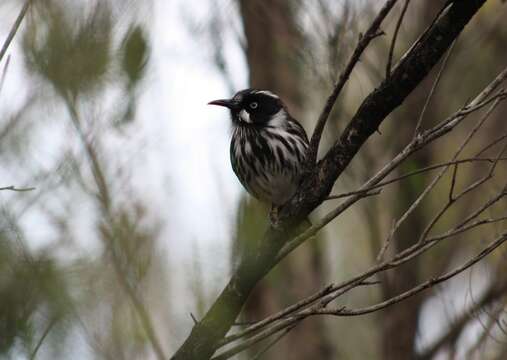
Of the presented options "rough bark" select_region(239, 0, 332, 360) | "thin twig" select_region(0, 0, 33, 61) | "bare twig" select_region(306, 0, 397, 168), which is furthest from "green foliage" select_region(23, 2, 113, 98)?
"rough bark" select_region(239, 0, 332, 360)

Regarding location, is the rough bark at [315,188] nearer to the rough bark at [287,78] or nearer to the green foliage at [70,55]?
the green foliage at [70,55]

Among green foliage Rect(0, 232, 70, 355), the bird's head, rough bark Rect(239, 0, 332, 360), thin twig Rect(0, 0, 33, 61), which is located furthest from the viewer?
rough bark Rect(239, 0, 332, 360)

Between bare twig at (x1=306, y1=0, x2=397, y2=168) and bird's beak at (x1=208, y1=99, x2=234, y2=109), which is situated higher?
bird's beak at (x1=208, y1=99, x2=234, y2=109)

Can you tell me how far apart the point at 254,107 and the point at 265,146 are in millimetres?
475

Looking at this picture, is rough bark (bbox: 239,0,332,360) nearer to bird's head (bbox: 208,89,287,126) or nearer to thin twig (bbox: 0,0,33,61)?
bird's head (bbox: 208,89,287,126)

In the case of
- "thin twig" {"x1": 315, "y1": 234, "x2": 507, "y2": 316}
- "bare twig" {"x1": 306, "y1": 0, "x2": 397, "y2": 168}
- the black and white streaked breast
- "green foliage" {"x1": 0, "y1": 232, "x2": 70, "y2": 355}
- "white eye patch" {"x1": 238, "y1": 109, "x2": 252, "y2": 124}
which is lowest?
"thin twig" {"x1": 315, "y1": 234, "x2": 507, "y2": 316}

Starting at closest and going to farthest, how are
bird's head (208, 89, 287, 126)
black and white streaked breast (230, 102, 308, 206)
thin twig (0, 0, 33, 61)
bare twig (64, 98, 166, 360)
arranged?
thin twig (0, 0, 33, 61) → bare twig (64, 98, 166, 360) → black and white streaked breast (230, 102, 308, 206) → bird's head (208, 89, 287, 126)

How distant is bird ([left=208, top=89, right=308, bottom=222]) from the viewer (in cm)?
572

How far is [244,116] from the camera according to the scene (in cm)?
612

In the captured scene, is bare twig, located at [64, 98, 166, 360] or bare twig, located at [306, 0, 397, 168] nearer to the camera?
bare twig, located at [306, 0, 397, 168]

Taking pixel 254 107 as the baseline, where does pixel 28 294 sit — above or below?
below

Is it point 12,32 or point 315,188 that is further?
point 315,188

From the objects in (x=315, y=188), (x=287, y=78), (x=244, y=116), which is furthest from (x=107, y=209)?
(x=287, y=78)

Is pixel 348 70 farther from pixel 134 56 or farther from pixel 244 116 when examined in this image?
pixel 244 116
